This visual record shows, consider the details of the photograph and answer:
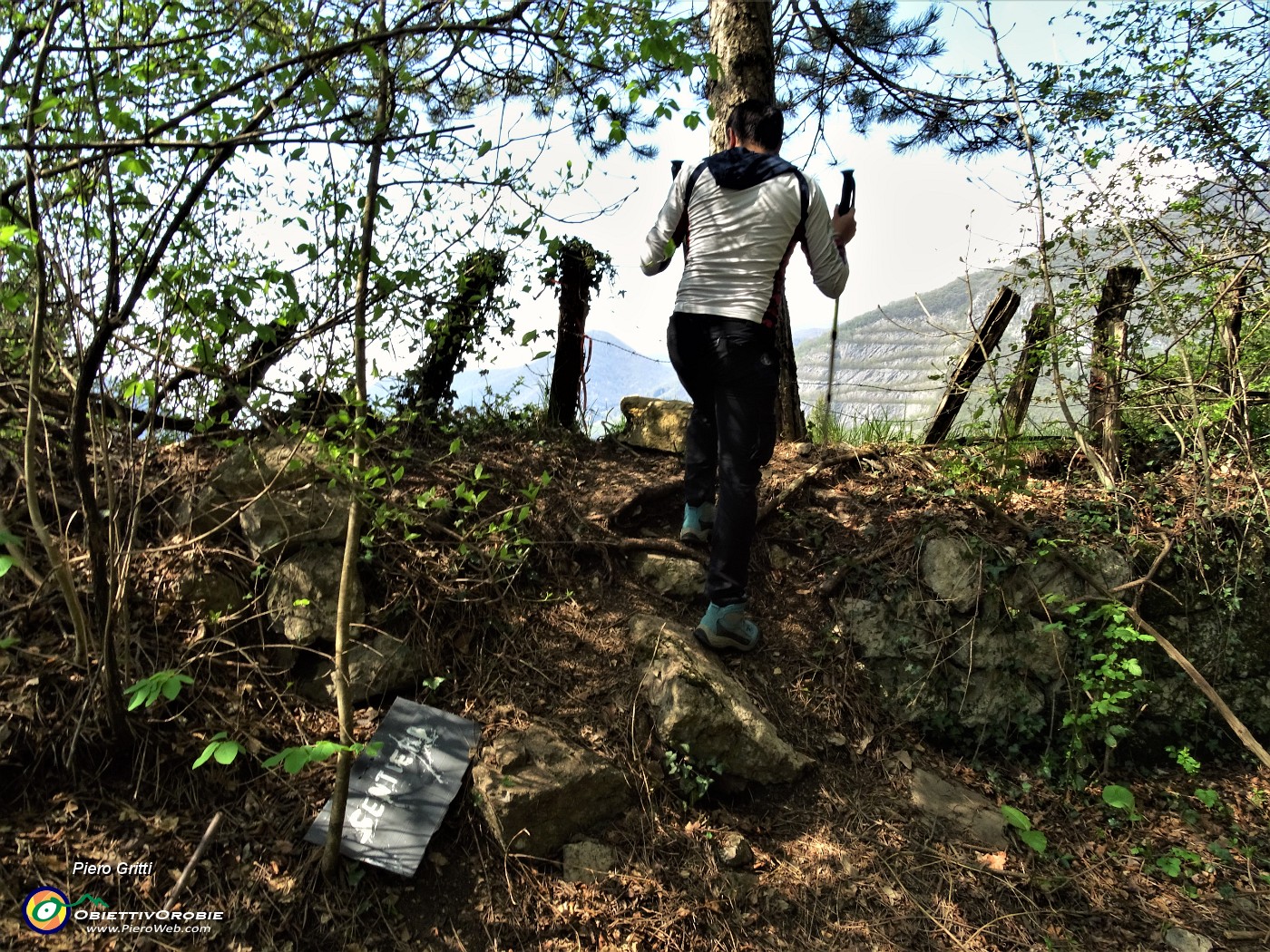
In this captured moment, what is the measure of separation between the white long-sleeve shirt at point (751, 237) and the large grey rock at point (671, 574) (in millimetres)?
1326

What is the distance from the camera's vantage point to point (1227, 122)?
4.60 m

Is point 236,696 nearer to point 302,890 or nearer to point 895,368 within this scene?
point 302,890

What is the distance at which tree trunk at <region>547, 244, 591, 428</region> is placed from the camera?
15.7 feet

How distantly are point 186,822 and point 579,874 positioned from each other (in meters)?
1.39

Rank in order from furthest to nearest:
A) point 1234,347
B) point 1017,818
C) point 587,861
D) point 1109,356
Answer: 1. point 1109,356
2. point 1234,347
3. point 1017,818
4. point 587,861

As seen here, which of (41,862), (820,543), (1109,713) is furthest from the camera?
(820,543)

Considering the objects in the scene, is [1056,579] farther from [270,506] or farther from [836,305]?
[270,506]

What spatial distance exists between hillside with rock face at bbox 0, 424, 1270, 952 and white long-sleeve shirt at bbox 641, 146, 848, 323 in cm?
130

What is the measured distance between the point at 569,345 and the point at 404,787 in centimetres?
308

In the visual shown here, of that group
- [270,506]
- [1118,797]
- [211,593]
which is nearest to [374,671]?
[211,593]

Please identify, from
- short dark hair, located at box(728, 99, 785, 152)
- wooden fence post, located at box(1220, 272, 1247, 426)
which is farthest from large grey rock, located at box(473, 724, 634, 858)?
A: wooden fence post, located at box(1220, 272, 1247, 426)

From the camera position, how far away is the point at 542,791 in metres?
2.57

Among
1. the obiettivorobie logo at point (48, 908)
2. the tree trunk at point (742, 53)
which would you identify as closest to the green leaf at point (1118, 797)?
the obiettivorobie logo at point (48, 908)

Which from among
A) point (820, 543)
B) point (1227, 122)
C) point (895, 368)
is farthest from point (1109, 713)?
point (895, 368)
